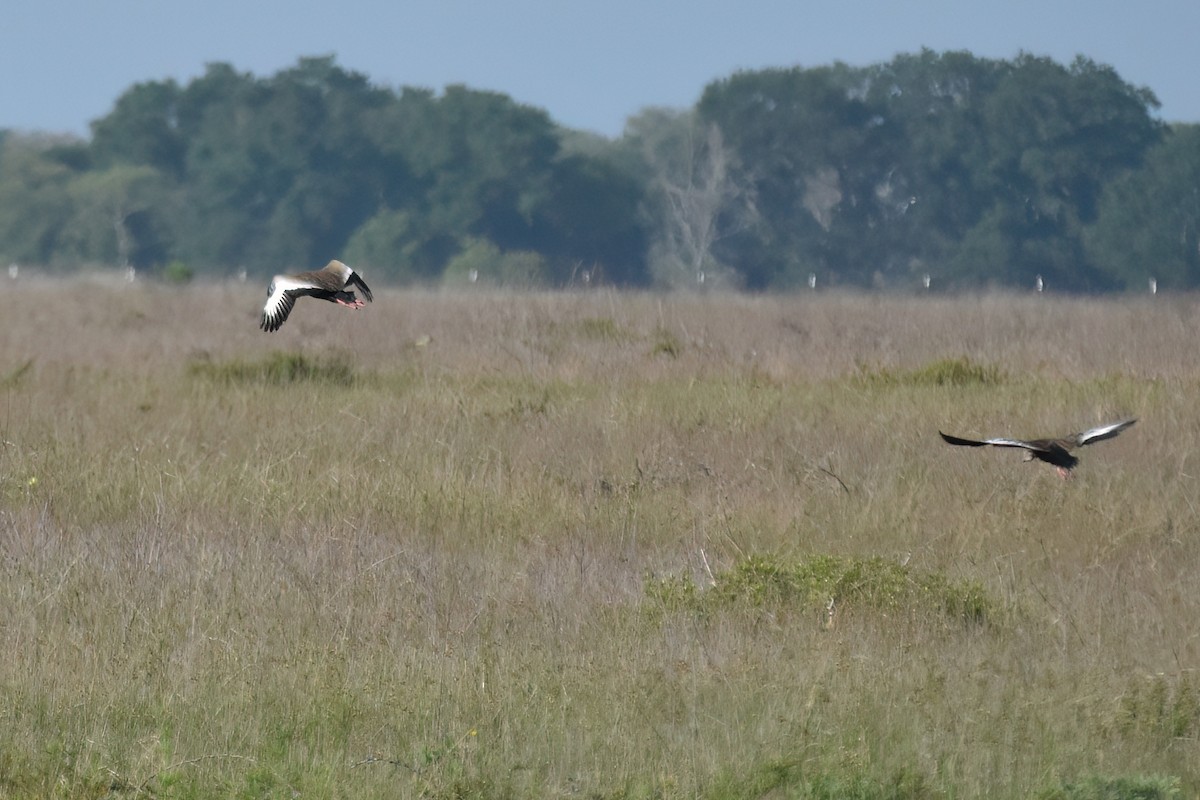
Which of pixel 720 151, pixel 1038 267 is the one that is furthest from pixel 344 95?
pixel 1038 267

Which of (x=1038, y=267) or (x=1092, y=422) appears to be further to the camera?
(x=1038, y=267)

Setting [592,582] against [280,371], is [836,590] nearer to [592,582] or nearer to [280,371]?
[592,582]

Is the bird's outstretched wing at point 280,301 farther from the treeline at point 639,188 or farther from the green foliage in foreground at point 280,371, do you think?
the treeline at point 639,188

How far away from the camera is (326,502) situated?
322 inches

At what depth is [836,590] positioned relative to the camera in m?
6.12

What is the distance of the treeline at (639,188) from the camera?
5269cm

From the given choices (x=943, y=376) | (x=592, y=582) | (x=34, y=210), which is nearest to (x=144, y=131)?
(x=34, y=210)

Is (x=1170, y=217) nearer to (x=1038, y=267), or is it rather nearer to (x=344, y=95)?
(x=1038, y=267)

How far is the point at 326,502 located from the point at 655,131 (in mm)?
63690

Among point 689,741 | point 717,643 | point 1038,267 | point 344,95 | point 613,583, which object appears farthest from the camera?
point 344,95

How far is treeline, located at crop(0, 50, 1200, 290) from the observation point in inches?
2074

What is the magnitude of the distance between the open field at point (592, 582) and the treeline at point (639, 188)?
38572 mm

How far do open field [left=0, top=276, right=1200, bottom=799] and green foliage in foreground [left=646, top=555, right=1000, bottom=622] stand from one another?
0.06 ft

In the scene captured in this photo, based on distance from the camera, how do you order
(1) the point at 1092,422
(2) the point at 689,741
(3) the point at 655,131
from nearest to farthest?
(2) the point at 689,741 → (1) the point at 1092,422 → (3) the point at 655,131
